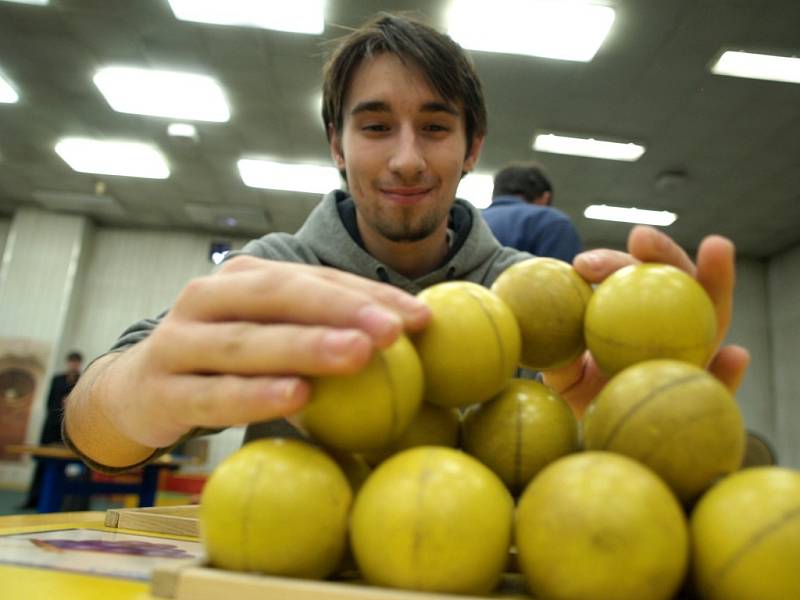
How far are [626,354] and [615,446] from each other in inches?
4.4

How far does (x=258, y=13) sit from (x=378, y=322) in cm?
434

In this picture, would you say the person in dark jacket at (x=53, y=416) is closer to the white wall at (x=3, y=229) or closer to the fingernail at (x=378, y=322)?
the white wall at (x=3, y=229)

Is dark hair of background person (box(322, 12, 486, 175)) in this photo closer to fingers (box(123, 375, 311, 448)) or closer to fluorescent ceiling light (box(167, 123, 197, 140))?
fingers (box(123, 375, 311, 448))

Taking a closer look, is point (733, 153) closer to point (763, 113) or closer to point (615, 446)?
point (763, 113)

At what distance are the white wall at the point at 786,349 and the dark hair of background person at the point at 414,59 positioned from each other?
8336 mm

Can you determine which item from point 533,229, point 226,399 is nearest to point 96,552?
point 226,399

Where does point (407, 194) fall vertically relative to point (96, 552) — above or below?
above

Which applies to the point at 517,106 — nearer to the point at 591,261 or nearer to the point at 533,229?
the point at 533,229

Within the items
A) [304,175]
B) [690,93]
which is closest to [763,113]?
[690,93]

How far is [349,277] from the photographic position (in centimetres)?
58

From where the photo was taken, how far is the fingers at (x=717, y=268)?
0.68 meters

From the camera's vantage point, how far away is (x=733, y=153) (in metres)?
5.65

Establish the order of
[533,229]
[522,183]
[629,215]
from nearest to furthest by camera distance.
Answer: [533,229]
[522,183]
[629,215]

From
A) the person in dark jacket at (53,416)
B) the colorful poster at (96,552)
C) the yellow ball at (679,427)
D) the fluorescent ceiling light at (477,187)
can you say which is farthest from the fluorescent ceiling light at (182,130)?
the yellow ball at (679,427)
